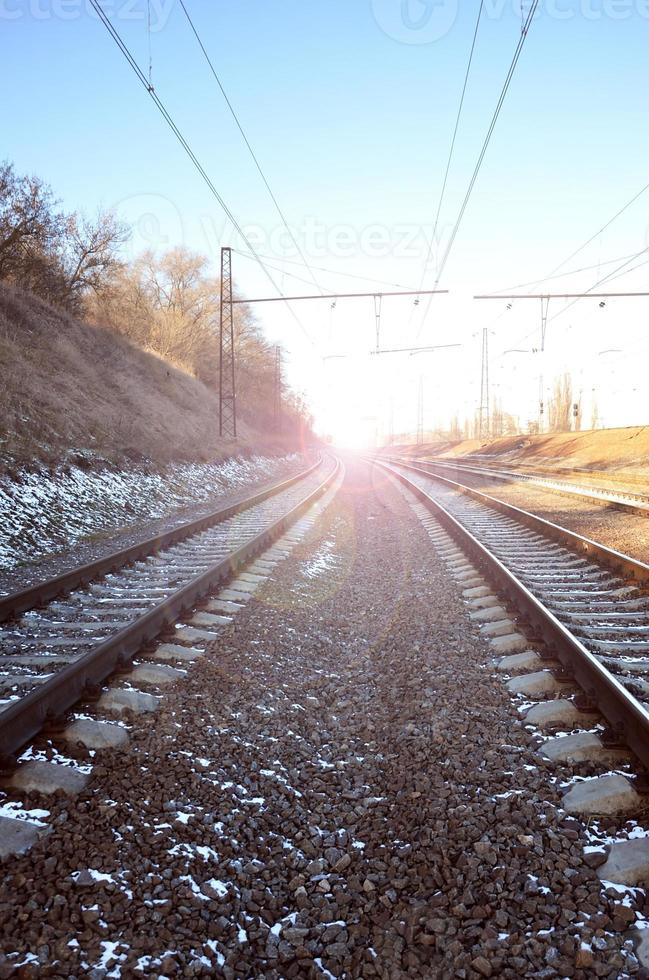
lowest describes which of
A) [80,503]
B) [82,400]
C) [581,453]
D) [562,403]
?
[80,503]

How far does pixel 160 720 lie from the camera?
3.55 meters

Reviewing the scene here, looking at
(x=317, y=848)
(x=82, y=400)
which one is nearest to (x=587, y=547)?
(x=317, y=848)

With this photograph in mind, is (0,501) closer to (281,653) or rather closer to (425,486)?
(281,653)

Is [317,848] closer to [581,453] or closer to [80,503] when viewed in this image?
[80,503]

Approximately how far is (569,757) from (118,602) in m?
4.49

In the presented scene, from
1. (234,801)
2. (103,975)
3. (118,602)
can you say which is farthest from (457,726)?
(118,602)

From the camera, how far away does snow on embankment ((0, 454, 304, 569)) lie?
9023mm

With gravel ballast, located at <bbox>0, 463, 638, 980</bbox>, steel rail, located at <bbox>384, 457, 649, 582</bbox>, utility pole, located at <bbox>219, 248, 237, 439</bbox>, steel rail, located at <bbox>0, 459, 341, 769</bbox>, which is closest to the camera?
gravel ballast, located at <bbox>0, 463, 638, 980</bbox>

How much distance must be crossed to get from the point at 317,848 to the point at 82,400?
15.5 m

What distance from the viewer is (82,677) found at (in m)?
3.71

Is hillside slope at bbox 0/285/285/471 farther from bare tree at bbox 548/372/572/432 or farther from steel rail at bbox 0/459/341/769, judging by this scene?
bare tree at bbox 548/372/572/432

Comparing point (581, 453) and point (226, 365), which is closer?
point (581, 453)

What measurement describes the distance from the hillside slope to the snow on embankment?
53cm

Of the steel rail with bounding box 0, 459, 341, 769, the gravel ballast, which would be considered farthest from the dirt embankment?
the gravel ballast
